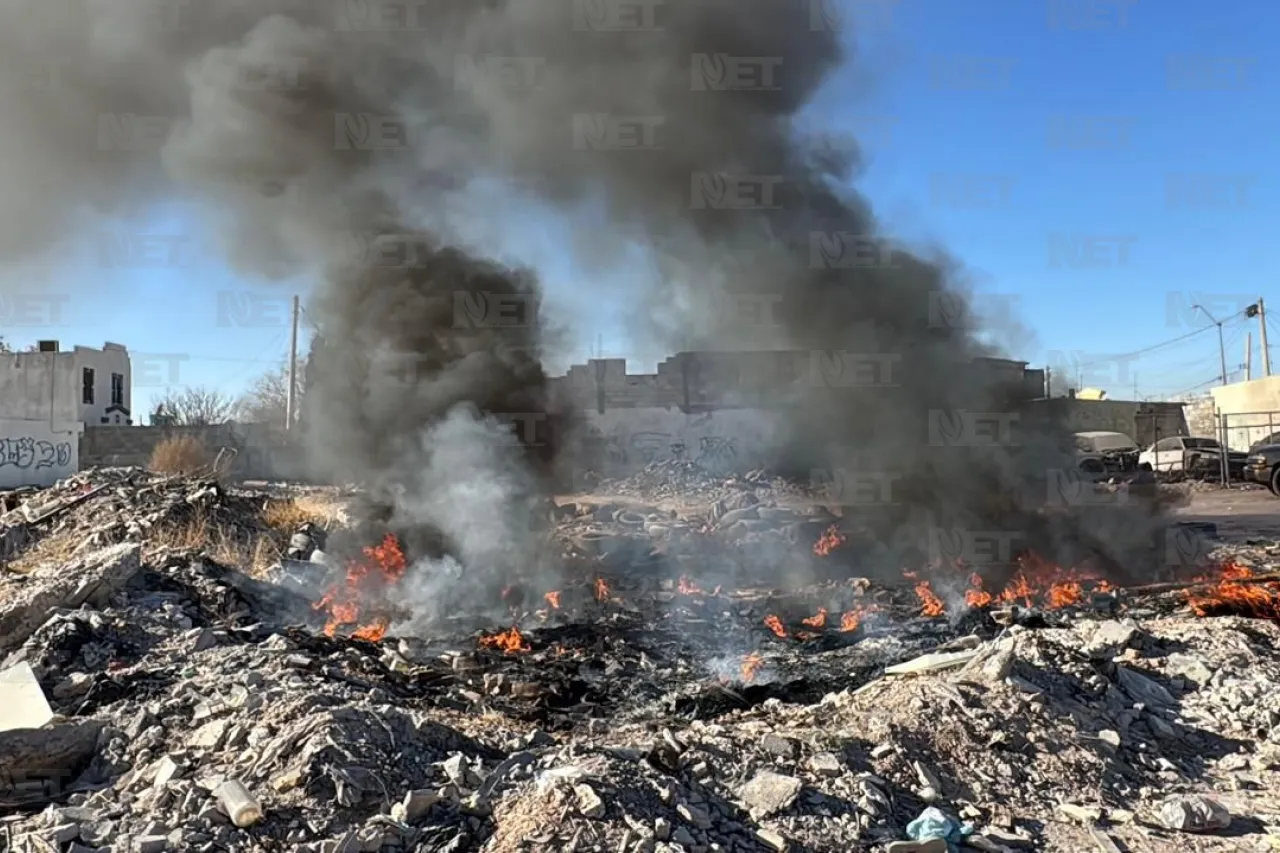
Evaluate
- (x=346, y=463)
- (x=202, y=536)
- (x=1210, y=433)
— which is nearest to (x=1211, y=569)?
(x=346, y=463)

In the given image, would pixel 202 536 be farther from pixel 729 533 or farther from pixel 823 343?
pixel 823 343

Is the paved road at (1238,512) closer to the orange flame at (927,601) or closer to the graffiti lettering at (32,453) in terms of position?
the orange flame at (927,601)

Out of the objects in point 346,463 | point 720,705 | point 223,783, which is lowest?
point 720,705

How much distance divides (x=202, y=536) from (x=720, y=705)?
29.6ft

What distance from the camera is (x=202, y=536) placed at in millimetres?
12055

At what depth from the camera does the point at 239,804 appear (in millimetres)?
3715

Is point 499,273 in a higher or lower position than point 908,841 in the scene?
higher

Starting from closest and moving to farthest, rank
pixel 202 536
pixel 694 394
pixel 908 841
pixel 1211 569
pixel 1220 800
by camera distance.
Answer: pixel 908 841
pixel 1220 800
pixel 1211 569
pixel 202 536
pixel 694 394
